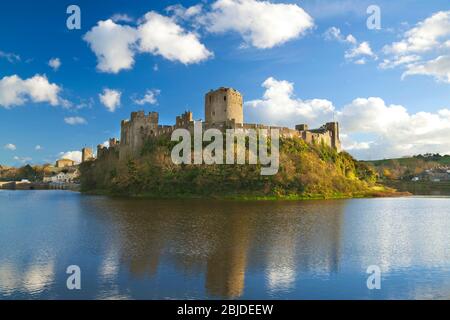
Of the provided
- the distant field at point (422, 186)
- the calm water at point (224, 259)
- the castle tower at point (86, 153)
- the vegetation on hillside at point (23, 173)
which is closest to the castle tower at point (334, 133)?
the distant field at point (422, 186)

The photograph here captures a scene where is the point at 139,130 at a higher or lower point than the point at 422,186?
higher

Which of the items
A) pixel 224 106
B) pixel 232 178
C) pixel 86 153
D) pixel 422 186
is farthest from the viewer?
pixel 86 153

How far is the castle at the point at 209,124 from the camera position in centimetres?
5969

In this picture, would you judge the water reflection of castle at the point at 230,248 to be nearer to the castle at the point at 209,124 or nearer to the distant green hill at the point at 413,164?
the castle at the point at 209,124

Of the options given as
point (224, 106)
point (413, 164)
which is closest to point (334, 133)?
point (224, 106)

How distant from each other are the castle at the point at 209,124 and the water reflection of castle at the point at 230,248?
113ft

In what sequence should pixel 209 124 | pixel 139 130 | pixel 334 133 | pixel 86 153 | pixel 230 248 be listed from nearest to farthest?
1. pixel 230 248
2. pixel 209 124
3. pixel 139 130
4. pixel 334 133
5. pixel 86 153

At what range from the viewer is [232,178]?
50.9 metres

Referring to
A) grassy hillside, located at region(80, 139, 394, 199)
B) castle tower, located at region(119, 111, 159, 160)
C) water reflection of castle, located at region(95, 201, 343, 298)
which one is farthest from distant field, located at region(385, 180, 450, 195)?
water reflection of castle, located at region(95, 201, 343, 298)

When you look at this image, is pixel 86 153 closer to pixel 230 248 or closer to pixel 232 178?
pixel 232 178

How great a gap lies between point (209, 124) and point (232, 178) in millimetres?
12033

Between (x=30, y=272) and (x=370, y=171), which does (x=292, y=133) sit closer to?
(x=370, y=171)
